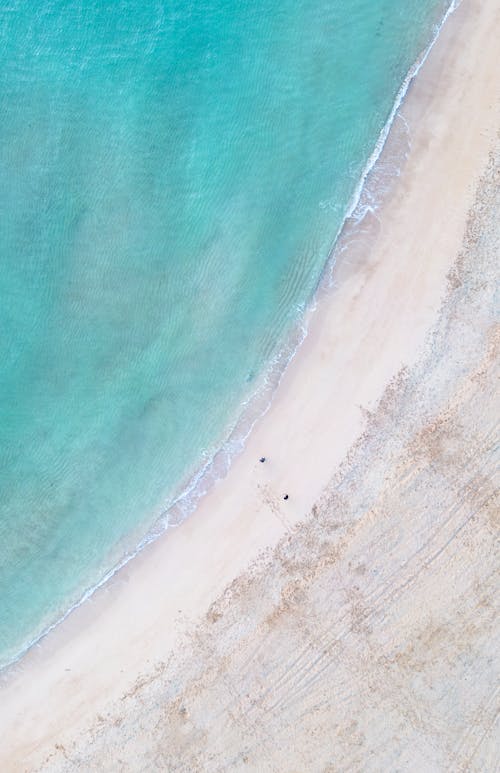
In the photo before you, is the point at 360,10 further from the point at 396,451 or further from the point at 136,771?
the point at 136,771

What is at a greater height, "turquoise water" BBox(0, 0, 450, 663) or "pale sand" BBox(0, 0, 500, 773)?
"turquoise water" BBox(0, 0, 450, 663)

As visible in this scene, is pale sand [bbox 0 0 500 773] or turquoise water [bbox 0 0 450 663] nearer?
pale sand [bbox 0 0 500 773]

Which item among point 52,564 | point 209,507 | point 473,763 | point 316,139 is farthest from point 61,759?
point 316,139

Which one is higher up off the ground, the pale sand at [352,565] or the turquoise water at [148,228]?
the turquoise water at [148,228]

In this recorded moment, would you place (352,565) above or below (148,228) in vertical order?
below

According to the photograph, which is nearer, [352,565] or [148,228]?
[352,565]
